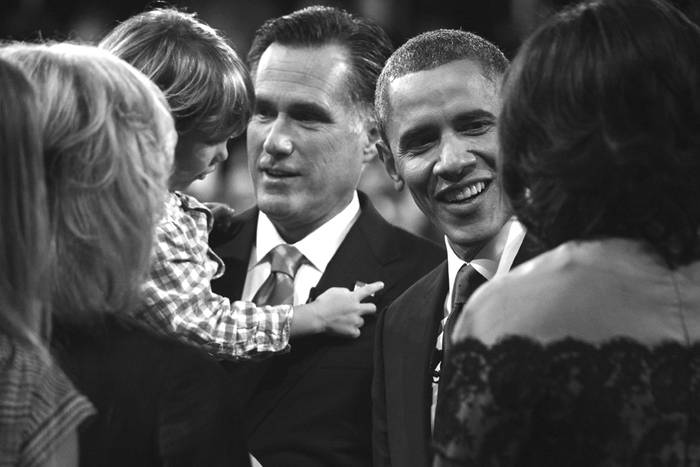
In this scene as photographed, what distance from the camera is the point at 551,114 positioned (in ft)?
4.60

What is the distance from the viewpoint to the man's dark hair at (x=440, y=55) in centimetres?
260

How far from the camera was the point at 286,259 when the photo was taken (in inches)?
110

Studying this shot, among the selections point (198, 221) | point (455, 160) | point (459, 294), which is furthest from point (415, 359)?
point (198, 221)

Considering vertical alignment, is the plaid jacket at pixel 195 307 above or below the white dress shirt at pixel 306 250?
above

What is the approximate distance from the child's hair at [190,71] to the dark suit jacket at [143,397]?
100 centimetres

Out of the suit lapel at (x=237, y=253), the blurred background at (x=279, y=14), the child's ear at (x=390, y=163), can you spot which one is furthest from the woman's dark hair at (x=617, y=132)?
the blurred background at (x=279, y=14)

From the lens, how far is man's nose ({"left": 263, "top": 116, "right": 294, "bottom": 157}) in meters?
2.83

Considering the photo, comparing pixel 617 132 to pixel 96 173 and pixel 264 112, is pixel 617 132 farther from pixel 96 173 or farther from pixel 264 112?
pixel 264 112

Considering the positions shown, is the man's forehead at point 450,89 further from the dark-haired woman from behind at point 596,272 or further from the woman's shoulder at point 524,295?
the woman's shoulder at point 524,295

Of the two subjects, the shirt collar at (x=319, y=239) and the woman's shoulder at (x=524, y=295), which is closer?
the woman's shoulder at (x=524, y=295)

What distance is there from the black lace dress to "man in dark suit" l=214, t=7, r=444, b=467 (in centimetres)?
116

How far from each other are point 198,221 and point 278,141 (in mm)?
435

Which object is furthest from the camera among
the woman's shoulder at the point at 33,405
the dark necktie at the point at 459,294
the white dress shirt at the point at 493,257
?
the white dress shirt at the point at 493,257

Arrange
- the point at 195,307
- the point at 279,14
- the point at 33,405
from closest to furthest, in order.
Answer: the point at 33,405
the point at 195,307
the point at 279,14
